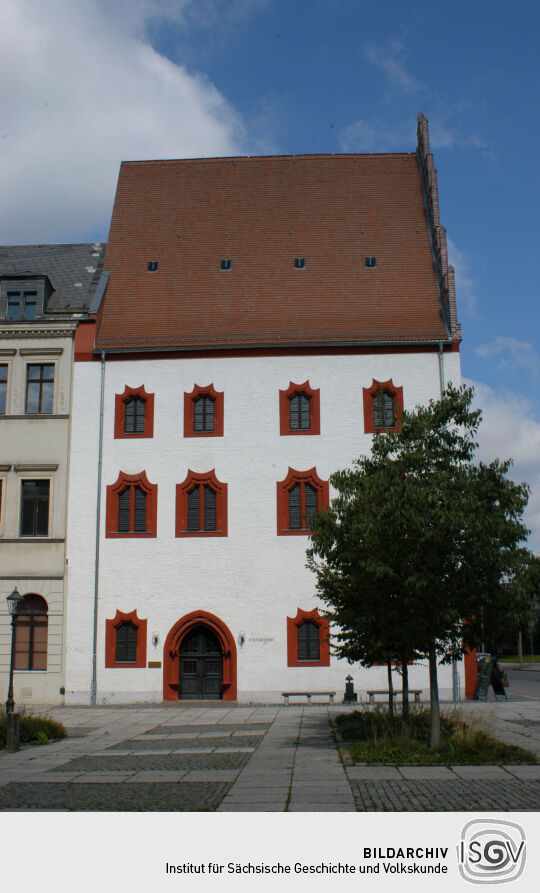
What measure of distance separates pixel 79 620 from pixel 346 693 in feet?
30.6

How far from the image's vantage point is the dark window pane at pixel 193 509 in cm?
2920

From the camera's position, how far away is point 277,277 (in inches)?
1289

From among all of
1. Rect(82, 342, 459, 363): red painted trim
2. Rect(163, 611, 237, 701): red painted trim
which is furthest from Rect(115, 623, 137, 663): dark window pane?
Rect(82, 342, 459, 363): red painted trim

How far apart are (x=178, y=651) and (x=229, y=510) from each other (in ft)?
16.7

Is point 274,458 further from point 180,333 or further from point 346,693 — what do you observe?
point 346,693

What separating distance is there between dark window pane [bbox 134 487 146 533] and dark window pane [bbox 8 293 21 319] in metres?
8.20

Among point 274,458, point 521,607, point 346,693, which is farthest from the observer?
point 274,458

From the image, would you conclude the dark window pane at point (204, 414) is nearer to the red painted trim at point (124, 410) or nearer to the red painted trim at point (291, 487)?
the red painted trim at point (124, 410)

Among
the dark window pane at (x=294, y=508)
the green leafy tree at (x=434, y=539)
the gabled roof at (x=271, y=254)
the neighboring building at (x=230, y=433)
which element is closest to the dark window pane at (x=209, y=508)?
the neighboring building at (x=230, y=433)

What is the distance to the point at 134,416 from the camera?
30.2 m

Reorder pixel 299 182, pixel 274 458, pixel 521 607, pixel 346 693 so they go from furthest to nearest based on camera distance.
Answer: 1. pixel 299 182
2. pixel 274 458
3. pixel 346 693
4. pixel 521 607

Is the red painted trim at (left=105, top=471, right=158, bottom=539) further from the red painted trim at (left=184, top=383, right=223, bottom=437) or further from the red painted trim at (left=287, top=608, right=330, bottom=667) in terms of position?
the red painted trim at (left=287, top=608, right=330, bottom=667)

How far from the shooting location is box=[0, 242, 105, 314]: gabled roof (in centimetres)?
3195

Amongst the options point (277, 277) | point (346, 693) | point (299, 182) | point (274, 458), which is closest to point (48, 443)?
point (274, 458)
